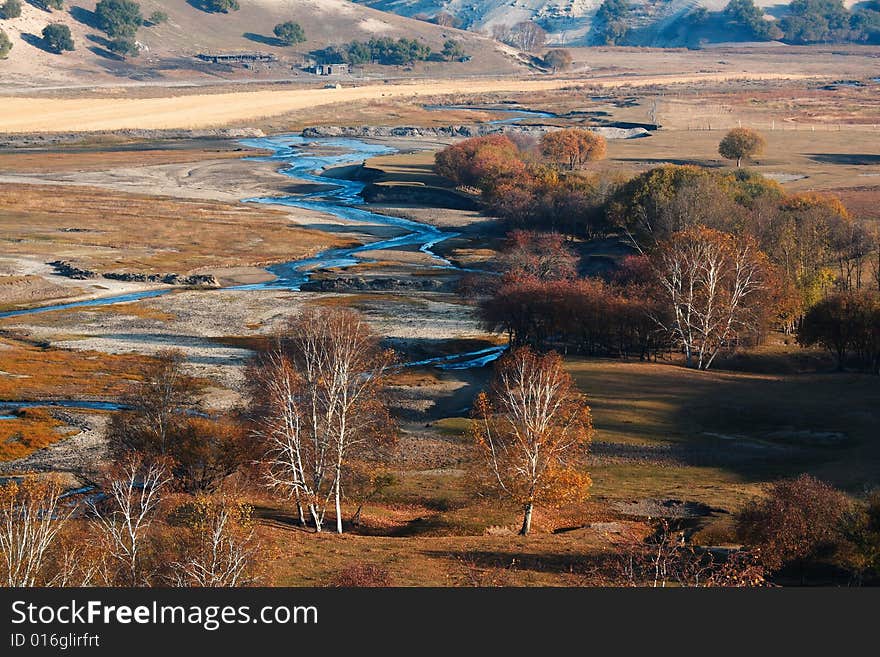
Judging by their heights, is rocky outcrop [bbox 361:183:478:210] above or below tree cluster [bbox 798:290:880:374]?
below

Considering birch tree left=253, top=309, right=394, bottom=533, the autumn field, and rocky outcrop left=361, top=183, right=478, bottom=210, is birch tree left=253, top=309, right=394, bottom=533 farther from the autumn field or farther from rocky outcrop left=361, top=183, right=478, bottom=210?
rocky outcrop left=361, top=183, right=478, bottom=210

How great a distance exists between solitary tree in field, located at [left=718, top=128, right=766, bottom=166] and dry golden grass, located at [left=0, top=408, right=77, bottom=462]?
469 ft

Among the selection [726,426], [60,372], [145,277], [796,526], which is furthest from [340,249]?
[796,526]

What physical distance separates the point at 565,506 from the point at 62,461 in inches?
1115

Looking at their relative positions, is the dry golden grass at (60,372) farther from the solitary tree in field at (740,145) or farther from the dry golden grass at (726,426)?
the solitary tree in field at (740,145)

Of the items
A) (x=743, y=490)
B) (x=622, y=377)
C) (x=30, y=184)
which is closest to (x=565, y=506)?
(x=743, y=490)

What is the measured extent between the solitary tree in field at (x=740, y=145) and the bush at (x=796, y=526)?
6026 inches

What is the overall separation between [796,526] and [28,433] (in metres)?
45.2

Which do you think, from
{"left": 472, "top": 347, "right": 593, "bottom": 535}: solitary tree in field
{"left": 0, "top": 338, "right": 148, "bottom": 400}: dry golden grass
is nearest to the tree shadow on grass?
{"left": 0, "top": 338, "right": 148, "bottom": 400}: dry golden grass

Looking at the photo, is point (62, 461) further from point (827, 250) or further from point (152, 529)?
point (827, 250)

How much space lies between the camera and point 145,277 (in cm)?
11619

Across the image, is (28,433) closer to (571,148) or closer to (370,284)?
(370,284)

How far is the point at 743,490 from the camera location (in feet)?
178

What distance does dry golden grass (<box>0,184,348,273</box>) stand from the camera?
414 ft
